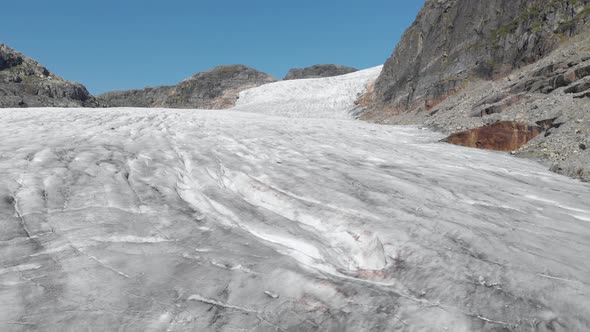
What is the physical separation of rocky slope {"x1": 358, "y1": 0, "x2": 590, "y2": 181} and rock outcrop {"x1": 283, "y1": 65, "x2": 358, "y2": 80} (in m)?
33.8

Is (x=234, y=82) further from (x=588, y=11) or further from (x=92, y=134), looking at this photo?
(x=92, y=134)

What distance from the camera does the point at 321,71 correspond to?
72000 millimetres

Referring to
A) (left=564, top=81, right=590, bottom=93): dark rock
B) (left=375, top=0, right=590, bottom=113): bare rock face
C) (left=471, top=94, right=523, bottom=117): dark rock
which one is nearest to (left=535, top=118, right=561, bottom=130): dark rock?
(left=564, top=81, right=590, bottom=93): dark rock

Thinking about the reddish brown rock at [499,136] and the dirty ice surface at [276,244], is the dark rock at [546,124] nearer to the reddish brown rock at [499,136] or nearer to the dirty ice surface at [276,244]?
the reddish brown rock at [499,136]

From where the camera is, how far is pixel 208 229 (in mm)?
4441

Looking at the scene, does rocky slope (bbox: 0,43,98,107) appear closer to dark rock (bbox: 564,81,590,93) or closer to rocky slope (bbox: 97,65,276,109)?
rocky slope (bbox: 97,65,276,109)

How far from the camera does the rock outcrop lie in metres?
70.4

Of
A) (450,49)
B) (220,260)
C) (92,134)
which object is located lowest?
(220,260)

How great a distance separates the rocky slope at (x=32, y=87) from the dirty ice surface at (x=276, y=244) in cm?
4633

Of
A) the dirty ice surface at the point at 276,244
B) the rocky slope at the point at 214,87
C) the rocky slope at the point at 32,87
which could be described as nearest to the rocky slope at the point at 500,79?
the dirty ice surface at the point at 276,244

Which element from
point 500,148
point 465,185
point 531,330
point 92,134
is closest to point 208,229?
point 531,330

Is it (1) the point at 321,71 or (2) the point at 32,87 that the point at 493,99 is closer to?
(2) the point at 32,87

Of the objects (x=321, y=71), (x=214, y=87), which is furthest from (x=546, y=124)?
(x=321, y=71)

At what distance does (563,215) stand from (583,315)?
2873mm
